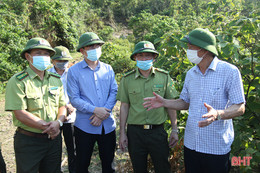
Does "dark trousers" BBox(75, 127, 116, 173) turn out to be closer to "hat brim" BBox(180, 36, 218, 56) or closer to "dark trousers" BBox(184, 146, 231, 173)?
"dark trousers" BBox(184, 146, 231, 173)

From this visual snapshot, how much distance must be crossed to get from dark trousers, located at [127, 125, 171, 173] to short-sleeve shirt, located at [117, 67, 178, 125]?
0.37ft

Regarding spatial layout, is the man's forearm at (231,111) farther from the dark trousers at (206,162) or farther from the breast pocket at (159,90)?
the breast pocket at (159,90)

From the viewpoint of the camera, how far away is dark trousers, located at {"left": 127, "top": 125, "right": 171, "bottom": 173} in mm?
2551

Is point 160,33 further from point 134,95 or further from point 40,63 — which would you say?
point 40,63

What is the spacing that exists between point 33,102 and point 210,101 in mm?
1907

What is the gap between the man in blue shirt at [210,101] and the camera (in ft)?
6.41

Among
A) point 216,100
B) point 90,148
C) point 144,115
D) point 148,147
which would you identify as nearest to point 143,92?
point 144,115

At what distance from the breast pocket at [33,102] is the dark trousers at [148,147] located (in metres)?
1.14

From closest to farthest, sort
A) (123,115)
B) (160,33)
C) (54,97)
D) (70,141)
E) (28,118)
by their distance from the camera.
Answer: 1. (28,118)
2. (54,97)
3. (123,115)
4. (70,141)
5. (160,33)

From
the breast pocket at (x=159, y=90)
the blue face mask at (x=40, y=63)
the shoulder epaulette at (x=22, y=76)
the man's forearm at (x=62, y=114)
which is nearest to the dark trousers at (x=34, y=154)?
the man's forearm at (x=62, y=114)

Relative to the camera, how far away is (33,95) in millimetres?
2332

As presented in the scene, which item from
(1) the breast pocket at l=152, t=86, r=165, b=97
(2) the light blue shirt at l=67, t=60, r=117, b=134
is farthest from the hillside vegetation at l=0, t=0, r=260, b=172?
(2) the light blue shirt at l=67, t=60, r=117, b=134

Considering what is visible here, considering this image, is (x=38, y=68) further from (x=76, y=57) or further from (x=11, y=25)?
(x=76, y=57)

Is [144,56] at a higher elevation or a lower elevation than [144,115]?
higher
